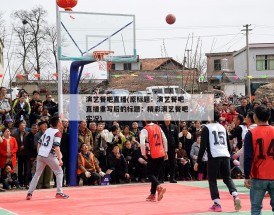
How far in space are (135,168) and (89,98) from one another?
13.7 ft

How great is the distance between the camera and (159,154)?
42.1 feet

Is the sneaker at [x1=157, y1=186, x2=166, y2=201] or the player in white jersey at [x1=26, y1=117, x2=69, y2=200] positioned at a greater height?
the player in white jersey at [x1=26, y1=117, x2=69, y2=200]

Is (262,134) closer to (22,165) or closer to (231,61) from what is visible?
(22,165)

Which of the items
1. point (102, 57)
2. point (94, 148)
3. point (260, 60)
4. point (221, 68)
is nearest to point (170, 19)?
point (102, 57)

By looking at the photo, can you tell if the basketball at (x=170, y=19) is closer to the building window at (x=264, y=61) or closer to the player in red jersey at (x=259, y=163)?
the player in red jersey at (x=259, y=163)

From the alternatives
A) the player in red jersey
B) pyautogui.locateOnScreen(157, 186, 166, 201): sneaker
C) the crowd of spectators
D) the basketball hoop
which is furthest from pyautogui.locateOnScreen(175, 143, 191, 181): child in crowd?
the player in red jersey

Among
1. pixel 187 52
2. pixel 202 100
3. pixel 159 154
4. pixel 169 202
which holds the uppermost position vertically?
pixel 187 52

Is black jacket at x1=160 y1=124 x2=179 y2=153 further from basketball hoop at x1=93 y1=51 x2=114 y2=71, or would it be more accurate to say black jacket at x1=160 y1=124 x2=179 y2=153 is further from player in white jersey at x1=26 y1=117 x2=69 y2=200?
player in white jersey at x1=26 y1=117 x2=69 y2=200

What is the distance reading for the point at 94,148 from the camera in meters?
17.5

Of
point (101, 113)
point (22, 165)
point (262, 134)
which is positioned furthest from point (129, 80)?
point (262, 134)

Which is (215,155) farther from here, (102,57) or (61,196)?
(102,57)

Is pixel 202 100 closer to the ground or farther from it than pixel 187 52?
closer to the ground

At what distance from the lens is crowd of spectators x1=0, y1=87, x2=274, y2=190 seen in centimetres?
1596

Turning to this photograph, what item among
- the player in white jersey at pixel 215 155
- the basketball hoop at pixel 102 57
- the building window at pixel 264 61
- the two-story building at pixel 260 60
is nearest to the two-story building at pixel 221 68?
the two-story building at pixel 260 60
